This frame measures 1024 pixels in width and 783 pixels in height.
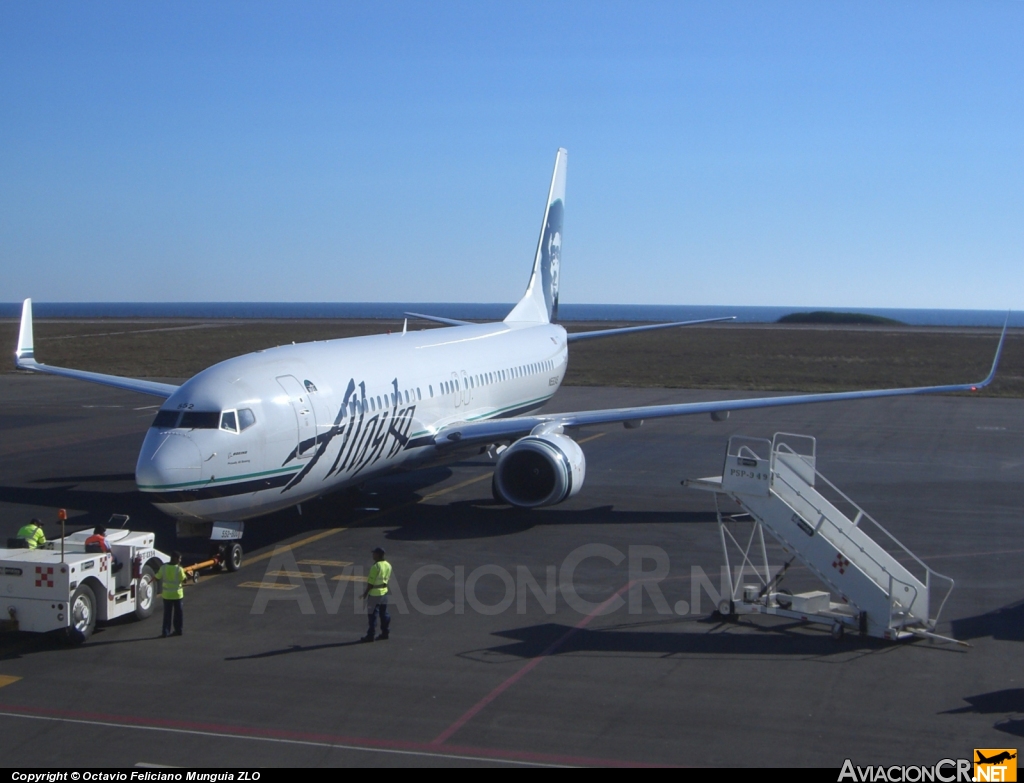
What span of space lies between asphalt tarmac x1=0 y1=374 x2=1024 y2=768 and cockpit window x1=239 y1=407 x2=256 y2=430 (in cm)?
280

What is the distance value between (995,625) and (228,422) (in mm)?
13670

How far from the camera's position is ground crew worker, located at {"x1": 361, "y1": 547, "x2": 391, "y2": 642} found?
15.0 m

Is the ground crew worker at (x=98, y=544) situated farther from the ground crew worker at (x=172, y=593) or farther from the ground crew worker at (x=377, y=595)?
the ground crew worker at (x=377, y=595)

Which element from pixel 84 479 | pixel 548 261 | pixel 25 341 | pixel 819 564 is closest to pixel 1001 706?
pixel 819 564

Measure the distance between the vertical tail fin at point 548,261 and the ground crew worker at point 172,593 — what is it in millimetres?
23485

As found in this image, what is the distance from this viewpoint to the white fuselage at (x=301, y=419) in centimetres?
1822

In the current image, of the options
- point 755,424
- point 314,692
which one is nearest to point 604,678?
point 314,692

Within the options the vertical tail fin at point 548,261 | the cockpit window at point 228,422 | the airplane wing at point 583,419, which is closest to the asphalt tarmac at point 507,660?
the airplane wing at point 583,419

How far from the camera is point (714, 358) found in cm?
8206

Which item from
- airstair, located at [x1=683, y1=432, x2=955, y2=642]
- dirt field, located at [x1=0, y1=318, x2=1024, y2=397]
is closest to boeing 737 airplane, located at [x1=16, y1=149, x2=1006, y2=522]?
airstair, located at [x1=683, y1=432, x2=955, y2=642]

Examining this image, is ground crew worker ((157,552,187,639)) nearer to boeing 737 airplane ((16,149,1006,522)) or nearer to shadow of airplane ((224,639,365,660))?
Result: shadow of airplane ((224,639,365,660))

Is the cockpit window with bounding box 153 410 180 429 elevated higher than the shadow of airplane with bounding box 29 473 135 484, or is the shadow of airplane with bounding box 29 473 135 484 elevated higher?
the cockpit window with bounding box 153 410 180 429

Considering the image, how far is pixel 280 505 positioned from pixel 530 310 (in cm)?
1972

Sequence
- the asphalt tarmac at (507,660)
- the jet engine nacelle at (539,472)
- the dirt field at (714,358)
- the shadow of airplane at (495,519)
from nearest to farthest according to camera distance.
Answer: the asphalt tarmac at (507,660) < the shadow of airplane at (495,519) < the jet engine nacelle at (539,472) < the dirt field at (714,358)
